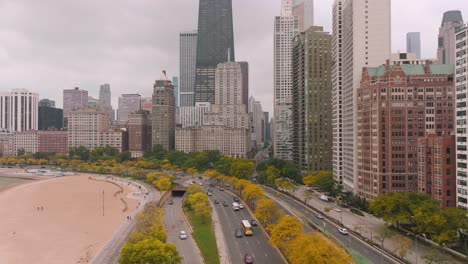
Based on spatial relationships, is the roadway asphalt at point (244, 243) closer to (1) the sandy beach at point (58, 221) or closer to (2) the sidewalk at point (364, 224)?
(2) the sidewalk at point (364, 224)

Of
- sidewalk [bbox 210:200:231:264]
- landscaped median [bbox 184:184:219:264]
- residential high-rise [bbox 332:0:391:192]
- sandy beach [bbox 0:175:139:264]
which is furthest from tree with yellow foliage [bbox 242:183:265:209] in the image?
residential high-rise [bbox 332:0:391:192]

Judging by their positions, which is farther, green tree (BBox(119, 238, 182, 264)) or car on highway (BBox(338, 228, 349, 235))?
car on highway (BBox(338, 228, 349, 235))

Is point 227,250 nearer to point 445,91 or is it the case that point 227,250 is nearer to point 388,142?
point 388,142

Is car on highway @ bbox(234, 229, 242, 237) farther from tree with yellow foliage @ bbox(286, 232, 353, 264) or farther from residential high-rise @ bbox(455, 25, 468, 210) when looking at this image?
residential high-rise @ bbox(455, 25, 468, 210)

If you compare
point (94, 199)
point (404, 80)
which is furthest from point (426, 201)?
point (94, 199)

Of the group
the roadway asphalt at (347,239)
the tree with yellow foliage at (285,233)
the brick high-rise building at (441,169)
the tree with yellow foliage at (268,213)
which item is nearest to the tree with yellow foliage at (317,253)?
the tree with yellow foliage at (285,233)

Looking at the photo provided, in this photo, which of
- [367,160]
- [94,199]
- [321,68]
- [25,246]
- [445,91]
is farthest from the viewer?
[321,68]
